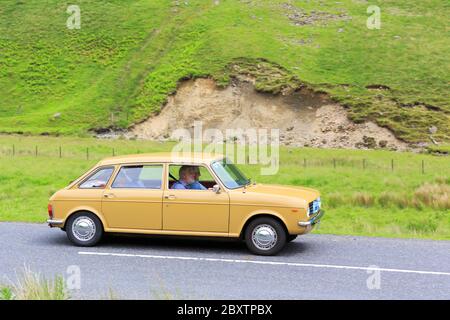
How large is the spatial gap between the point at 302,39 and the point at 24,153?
2710 centimetres

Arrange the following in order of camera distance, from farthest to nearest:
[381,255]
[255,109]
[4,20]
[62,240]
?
1. [4,20]
2. [255,109]
3. [62,240]
4. [381,255]

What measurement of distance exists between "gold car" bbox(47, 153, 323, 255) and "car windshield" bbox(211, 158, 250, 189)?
25 millimetres

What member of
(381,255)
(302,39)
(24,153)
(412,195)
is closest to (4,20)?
(302,39)

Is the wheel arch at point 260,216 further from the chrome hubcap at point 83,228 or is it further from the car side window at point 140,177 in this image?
the chrome hubcap at point 83,228

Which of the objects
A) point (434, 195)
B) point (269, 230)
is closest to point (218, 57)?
point (434, 195)

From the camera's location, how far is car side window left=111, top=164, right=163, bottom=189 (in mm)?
10852

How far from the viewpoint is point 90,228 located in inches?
430

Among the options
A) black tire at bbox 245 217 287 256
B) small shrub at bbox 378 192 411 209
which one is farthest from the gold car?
small shrub at bbox 378 192 411 209

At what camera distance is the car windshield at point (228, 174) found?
10.6 metres

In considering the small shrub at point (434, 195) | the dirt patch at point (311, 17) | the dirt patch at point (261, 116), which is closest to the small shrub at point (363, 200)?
the small shrub at point (434, 195)

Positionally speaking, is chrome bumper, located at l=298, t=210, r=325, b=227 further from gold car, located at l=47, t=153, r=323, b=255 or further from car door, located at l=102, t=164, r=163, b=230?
car door, located at l=102, t=164, r=163, b=230

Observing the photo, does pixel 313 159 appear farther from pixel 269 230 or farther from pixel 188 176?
pixel 269 230

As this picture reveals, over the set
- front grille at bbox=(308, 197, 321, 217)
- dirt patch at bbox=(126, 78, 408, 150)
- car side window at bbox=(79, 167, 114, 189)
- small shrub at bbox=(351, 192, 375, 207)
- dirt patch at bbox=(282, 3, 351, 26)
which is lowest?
small shrub at bbox=(351, 192, 375, 207)
